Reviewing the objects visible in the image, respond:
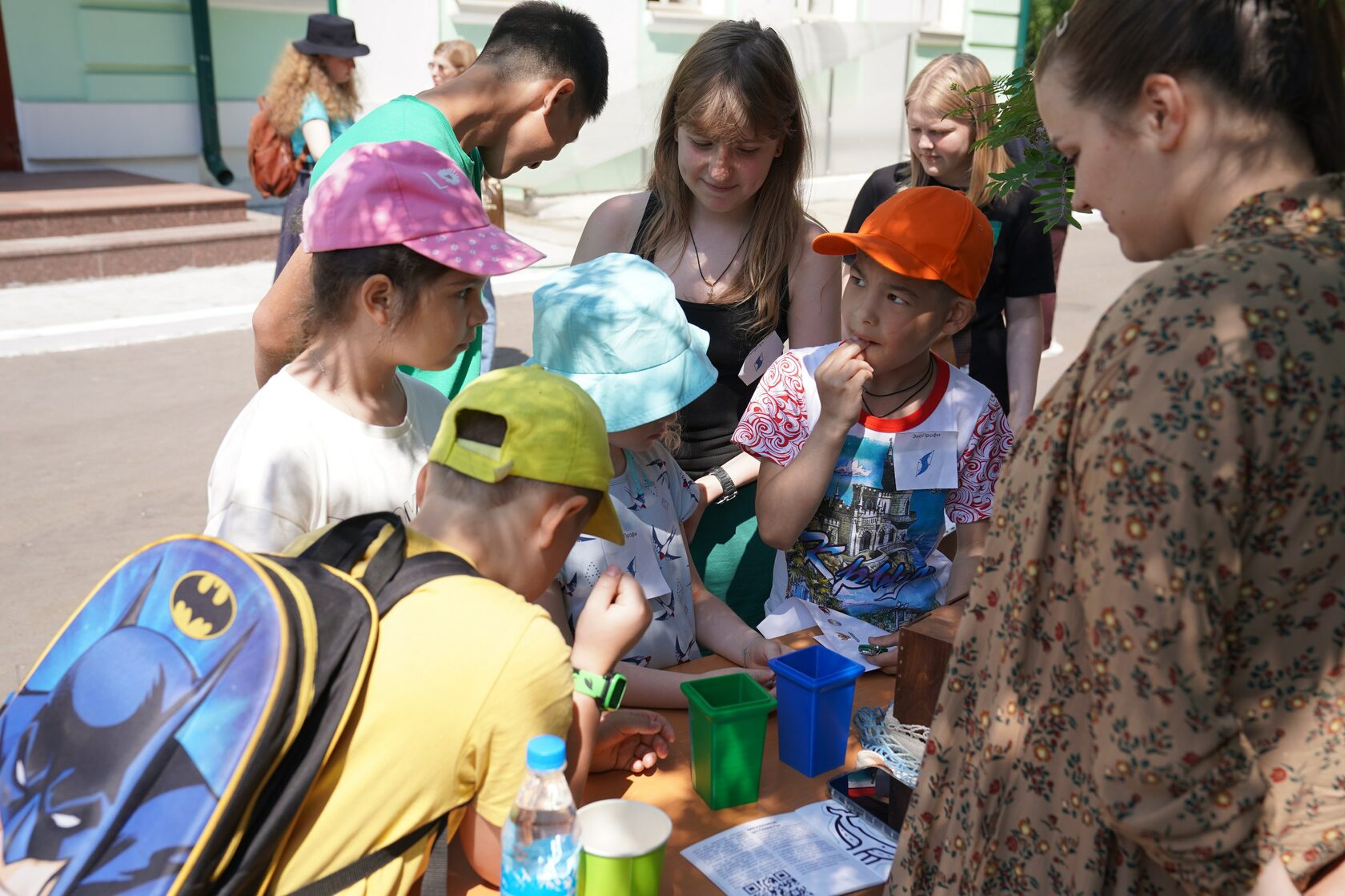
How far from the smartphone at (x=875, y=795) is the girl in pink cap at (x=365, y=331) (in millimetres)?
899

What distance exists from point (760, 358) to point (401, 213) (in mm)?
1199

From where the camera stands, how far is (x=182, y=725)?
1186 mm

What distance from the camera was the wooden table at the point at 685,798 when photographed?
1615 mm

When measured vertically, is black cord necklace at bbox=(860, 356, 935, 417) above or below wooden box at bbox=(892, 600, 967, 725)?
above

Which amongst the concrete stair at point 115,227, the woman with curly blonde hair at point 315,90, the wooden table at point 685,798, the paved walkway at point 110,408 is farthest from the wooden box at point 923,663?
the concrete stair at point 115,227

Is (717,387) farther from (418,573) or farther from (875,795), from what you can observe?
(418,573)

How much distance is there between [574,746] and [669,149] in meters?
1.98

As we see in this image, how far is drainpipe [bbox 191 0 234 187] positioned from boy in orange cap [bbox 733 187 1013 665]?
9.86 m

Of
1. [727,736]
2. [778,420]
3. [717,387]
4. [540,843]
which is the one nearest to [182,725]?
[540,843]

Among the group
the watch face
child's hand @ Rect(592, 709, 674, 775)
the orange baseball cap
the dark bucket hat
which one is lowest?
child's hand @ Rect(592, 709, 674, 775)

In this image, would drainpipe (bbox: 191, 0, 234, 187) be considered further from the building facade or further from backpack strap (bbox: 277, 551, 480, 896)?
backpack strap (bbox: 277, 551, 480, 896)

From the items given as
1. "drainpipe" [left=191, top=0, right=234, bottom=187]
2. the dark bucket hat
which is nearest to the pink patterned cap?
the dark bucket hat

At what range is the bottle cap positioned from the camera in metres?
1.26

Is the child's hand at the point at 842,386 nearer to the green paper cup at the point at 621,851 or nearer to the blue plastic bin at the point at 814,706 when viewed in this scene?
the blue plastic bin at the point at 814,706
